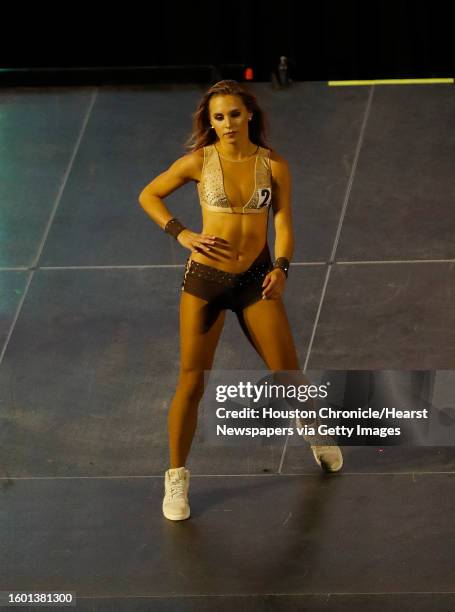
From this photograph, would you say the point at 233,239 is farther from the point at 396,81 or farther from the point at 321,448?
the point at 396,81

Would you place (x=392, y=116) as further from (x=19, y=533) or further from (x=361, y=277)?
(x=19, y=533)

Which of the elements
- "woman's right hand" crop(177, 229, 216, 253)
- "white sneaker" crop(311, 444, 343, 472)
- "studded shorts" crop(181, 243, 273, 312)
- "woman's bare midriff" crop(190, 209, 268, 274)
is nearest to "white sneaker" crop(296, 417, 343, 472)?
"white sneaker" crop(311, 444, 343, 472)

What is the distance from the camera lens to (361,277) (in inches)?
327

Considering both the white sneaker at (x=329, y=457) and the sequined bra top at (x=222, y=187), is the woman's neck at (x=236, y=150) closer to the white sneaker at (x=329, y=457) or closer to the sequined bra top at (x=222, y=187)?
the sequined bra top at (x=222, y=187)

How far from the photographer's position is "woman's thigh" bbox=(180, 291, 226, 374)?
638 centimetres

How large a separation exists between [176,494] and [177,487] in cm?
3

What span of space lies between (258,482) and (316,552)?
2.13 ft

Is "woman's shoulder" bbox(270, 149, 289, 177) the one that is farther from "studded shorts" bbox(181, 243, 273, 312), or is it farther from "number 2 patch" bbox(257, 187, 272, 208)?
"studded shorts" bbox(181, 243, 273, 312)

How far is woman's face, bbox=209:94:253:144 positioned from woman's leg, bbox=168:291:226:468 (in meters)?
0.68

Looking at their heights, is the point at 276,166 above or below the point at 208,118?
below

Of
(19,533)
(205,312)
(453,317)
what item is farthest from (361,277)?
(19,533)

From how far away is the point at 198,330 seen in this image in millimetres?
6383

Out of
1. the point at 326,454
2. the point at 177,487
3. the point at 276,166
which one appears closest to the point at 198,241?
the point at 276,166

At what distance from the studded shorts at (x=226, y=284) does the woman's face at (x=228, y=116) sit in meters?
0.51
